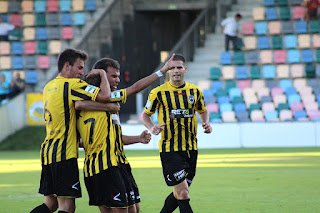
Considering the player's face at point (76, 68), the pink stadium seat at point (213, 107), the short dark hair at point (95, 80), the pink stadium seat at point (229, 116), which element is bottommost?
the pink stadium seat at point (229, 116)

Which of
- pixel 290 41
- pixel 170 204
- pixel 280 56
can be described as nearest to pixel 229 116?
pixel 280 56

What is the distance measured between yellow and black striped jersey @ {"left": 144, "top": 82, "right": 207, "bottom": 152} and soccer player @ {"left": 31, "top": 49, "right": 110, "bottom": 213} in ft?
5.12

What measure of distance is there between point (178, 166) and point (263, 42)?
15.7 m

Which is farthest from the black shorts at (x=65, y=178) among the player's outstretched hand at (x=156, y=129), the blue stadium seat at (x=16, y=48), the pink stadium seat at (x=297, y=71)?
the blue stadium seat at (x=16, y=48)

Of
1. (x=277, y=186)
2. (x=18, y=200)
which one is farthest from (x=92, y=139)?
(x=277, y=186)

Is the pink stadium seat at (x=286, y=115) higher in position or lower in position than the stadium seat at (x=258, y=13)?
lower

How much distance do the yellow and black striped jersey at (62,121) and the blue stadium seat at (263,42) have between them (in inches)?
666

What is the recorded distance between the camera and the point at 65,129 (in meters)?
5.59

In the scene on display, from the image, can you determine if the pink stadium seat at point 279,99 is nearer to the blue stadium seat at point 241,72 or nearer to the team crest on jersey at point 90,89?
the blue stadium seat at point 241,72

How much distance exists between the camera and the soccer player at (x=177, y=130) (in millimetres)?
6758

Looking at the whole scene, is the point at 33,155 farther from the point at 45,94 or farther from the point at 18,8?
the point at 45,94

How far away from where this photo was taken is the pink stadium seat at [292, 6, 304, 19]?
2241 centimetres

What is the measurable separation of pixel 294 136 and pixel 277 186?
7.79 meters

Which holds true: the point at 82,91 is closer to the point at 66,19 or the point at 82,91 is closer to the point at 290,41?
the point at 290,41
